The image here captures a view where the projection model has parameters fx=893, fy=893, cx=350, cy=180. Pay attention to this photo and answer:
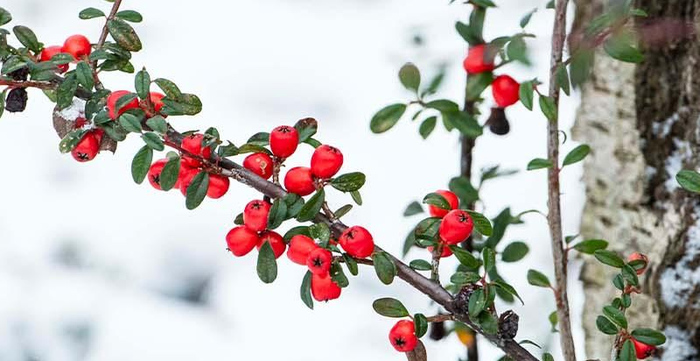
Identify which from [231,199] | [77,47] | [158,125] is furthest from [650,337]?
[231,199]

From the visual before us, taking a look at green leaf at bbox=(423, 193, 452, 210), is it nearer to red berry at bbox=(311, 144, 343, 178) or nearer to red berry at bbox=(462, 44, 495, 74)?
red berry at bbox=(311, 144, 343, 178)

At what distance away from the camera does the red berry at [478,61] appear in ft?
3.50

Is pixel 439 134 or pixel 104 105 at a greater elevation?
pixel 439 134

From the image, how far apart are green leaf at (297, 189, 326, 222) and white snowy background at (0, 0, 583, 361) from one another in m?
0.85

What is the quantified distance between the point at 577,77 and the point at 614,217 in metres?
0.38

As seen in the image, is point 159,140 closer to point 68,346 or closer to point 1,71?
point 1,71

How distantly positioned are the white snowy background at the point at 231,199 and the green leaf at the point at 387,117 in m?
0.54

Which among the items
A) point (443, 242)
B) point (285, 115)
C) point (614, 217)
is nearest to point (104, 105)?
point (443, 242)

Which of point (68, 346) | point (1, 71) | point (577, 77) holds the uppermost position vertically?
point (68, 346)

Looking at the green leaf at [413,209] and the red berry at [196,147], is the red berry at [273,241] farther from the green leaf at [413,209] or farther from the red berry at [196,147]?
the green leaf at [413,209]

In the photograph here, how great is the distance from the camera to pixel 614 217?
1.31 meters

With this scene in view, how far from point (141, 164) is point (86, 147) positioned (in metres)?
0.05

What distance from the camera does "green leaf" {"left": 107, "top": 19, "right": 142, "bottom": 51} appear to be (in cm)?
83

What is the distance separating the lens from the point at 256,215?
2.45ft
